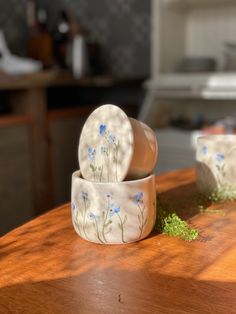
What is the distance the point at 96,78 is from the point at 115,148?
2.07m

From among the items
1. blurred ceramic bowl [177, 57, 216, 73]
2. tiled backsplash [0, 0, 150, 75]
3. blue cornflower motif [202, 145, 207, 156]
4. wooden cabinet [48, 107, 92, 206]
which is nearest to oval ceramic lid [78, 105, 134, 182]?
blue cornflower motif [202, 145, 207, 156]

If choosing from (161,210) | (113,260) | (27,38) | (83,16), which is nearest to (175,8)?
(83,16)

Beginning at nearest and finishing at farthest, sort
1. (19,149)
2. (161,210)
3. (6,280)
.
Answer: (6,280), (161,210), (19,149)

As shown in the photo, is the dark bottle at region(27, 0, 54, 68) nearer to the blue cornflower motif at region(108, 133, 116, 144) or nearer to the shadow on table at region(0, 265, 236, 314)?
the blue cornflower motif at region(108, 133, 116, 144)

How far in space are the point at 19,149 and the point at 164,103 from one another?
36.5 inches

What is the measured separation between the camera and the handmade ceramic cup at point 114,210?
28.9 inches

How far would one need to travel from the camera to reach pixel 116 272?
65 centimetres

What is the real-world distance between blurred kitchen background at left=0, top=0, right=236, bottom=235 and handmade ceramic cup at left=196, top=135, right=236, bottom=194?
134 centimetres

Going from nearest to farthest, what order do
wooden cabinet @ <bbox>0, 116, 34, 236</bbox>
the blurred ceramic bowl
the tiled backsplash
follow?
wooden cabinet @ <bbox>0, 116, 34, 236</bbox> → the blurred ceramic bowl → the tiled backsplash

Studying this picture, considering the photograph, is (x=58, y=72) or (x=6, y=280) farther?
(x=58, y=72)

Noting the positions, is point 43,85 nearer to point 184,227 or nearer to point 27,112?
point 27,112

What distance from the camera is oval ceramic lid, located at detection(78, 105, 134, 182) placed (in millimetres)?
753

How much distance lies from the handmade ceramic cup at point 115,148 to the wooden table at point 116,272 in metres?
0.12

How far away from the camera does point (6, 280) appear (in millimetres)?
623
